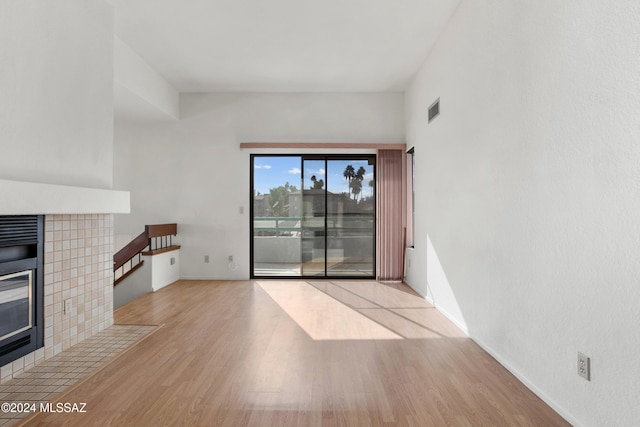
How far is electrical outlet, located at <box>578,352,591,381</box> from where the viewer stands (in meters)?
1.77

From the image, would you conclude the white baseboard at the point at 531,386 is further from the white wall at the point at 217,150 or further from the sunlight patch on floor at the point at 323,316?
the white wall at the point at 217,150

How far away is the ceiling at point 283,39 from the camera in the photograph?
347 centimetres

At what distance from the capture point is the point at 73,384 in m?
2.32

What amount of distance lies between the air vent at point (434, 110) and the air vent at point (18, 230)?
3.79 m

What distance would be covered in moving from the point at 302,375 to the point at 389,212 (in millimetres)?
3705

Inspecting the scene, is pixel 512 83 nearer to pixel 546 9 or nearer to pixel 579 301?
pixel 546 9

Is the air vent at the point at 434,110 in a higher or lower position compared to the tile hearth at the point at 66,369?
higher

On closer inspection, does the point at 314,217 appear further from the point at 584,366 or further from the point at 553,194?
the point at 584,366

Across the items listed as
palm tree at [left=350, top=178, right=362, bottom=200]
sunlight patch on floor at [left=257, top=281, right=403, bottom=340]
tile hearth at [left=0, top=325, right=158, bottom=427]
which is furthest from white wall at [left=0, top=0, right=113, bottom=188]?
palm tree at [left=350, top=178, right=362, bottom=200]

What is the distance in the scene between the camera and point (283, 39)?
4.06 meters

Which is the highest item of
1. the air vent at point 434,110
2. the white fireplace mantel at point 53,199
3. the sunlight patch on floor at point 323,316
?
the air vent at point 434,110

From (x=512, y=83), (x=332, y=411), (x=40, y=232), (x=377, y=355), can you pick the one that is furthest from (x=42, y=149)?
(x=512, y=83)

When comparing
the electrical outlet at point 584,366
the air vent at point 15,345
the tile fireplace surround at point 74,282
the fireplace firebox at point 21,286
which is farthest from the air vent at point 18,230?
the electrical outlet at point 584,366

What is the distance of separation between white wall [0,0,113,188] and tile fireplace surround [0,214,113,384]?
15.5 inches
